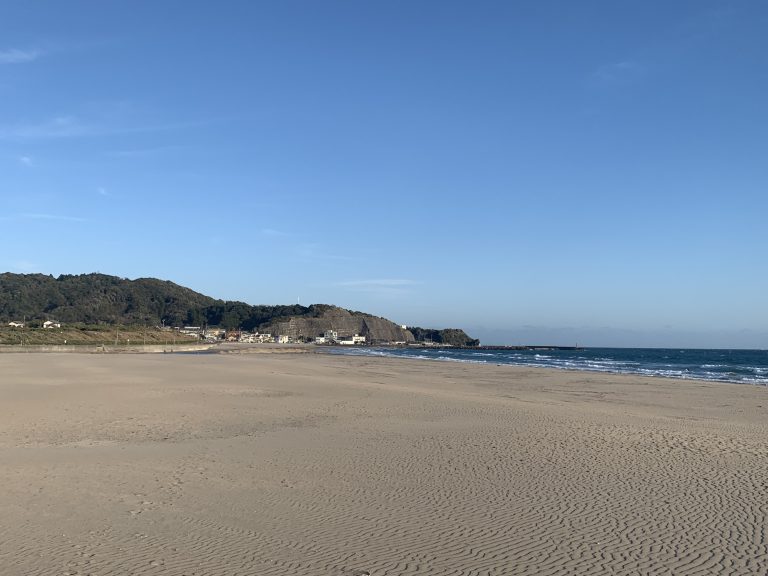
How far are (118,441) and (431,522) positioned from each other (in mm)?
8130

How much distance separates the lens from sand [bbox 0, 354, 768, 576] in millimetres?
6398

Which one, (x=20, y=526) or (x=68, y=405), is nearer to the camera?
(x=20, y=526)

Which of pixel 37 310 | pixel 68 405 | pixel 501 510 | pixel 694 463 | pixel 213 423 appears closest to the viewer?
pixel 501 510

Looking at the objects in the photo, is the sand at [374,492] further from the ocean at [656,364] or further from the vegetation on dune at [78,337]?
the vegetation on dune at [78,337]

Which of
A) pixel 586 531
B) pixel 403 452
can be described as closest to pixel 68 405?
pixel 403 452

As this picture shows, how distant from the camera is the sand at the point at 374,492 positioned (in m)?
6.40

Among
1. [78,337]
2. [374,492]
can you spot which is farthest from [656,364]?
[78,337]

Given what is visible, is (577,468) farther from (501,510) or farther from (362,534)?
(362,534)

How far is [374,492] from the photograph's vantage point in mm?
9125

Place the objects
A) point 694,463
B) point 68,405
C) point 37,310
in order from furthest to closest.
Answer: point 37,310 → point 68,405 → point 694,463

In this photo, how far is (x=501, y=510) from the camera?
821 cm

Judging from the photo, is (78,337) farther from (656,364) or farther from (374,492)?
(374,492)

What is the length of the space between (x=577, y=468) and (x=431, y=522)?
4325 mm

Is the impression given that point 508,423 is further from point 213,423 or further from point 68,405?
point 68,405
